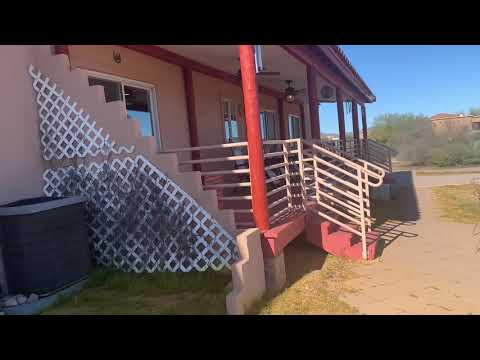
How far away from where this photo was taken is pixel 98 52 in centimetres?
498

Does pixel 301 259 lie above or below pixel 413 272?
above

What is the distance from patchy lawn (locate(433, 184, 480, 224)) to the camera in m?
8.67

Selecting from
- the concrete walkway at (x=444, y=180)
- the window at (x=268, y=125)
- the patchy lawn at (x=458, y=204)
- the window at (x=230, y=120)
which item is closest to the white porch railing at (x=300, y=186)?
the window at (x=230, y=120)

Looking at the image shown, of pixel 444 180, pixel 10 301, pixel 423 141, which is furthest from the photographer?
pixel 423 141

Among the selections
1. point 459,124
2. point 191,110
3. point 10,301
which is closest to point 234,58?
point 191,110

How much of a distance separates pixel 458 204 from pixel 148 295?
10.2m

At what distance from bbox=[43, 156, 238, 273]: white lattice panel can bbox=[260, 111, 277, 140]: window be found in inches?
300

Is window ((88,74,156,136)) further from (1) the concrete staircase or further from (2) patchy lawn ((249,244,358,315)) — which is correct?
(2) patchy lawn ((249,244,358,315))

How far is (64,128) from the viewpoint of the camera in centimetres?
423

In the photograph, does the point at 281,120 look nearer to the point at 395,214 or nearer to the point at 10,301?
the point at 395,214

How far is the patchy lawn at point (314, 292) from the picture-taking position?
358 cm

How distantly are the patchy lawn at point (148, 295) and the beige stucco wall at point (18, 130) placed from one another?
4.34 ft
